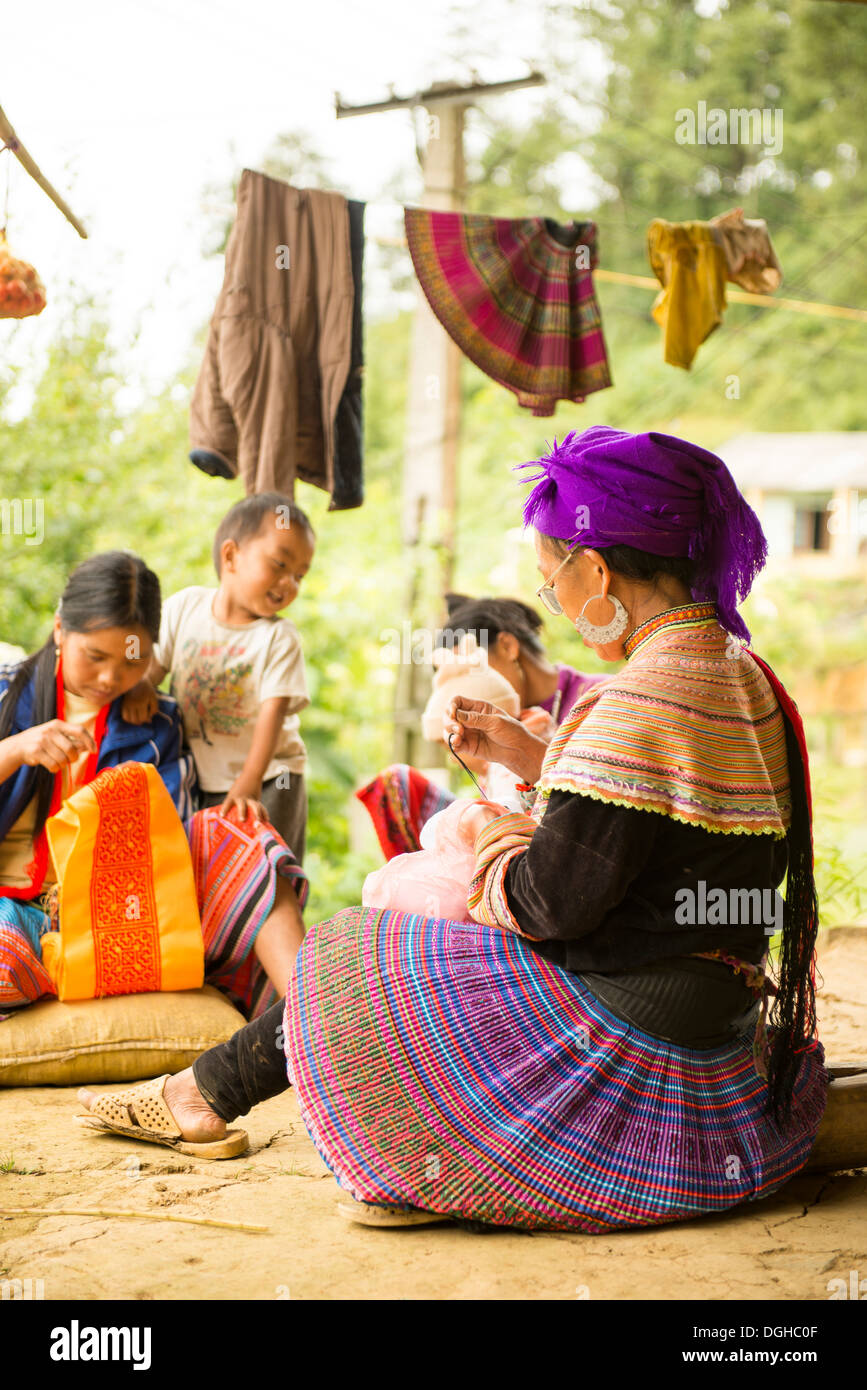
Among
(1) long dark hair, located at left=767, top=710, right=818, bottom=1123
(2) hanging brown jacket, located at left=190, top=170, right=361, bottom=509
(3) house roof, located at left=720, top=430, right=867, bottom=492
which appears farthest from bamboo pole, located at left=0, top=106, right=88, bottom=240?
(3) house roof, located at left=720, top=430, right=867, bottom=492

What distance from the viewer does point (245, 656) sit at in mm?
4039

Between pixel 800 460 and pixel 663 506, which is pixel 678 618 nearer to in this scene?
pixel 663 506

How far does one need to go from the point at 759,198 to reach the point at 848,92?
5.71 ft

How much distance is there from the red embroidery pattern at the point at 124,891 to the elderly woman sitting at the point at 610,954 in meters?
1.21

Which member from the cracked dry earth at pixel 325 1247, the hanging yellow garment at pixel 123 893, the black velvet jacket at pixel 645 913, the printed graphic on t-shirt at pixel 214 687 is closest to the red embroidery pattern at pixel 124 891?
the hanging yellow garment at pixel 123 893

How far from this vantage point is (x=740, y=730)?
89.4 inches

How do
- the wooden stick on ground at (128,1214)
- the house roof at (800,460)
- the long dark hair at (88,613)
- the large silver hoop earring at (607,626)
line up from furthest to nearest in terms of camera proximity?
1. the house roof at (800,460)
2. the long dark hair at (88,613)
3. the large silver hoop earring at (607,626)
4. the wooden stick on ground at (128,1214)

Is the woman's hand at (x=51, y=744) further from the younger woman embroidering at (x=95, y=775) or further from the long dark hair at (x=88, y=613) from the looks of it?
the long dark hair at (x=88, y=613)

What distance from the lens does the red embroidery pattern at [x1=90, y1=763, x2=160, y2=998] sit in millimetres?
3420

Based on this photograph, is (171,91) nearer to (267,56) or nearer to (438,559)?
(267,56)

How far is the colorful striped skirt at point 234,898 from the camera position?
3.57 meters

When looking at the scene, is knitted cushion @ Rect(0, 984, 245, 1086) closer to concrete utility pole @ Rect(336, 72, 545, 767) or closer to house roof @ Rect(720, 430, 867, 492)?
concrete utility pole @ Rect(336, 72, 545, 767)

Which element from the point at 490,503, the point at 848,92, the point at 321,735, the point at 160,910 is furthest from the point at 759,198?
the point at 160,910

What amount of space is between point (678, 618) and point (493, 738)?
60 centimetres
